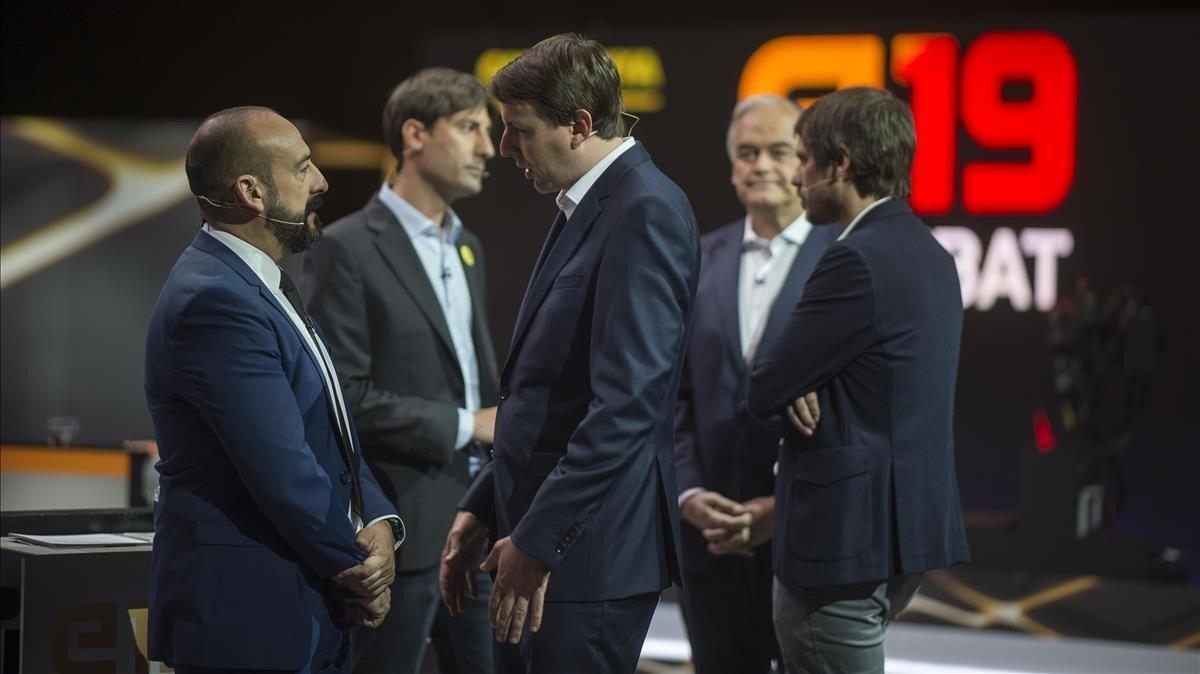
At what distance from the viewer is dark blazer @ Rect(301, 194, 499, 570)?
9.80 ft

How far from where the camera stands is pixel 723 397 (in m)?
3.10

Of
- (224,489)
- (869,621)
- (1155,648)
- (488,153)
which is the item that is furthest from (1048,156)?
(224,489)

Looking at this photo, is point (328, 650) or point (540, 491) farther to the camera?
point (328, 650)

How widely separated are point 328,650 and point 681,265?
88 cm

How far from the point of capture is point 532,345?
219 cm

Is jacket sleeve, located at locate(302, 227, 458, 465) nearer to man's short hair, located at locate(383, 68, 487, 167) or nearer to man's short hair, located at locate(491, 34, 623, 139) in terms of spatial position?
man's short hair, located at locate(383, 68, 487, 167)

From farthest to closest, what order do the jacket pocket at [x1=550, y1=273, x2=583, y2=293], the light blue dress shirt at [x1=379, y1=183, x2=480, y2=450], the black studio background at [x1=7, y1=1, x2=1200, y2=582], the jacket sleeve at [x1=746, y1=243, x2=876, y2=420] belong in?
the black studio background at [x1=7, y1=1, x2=1200, y2=582] < the light blue dress shirt at [x1=379, y1=183, x2=480, y2=450] < the jacket sleeve at [x1=746, y1=243, x2=876, y2=420] < the jacket pocket at [x1=550, y1=273, x2=583, y2=293]

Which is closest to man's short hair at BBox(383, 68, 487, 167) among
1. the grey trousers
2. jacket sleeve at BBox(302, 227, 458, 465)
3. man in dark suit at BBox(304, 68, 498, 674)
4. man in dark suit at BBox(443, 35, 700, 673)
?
man in dark suit at BBox(304, 68, 498, 674)

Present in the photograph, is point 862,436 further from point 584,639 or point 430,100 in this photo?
point 430,100

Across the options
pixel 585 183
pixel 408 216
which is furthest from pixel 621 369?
pixel 408 216

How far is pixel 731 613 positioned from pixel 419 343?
0.96 m

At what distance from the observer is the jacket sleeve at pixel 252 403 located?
205cm

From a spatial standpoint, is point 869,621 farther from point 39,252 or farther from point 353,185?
point 353,185

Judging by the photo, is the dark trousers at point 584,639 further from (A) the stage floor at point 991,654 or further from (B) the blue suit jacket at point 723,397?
(A) the stage floor at point 991,654
